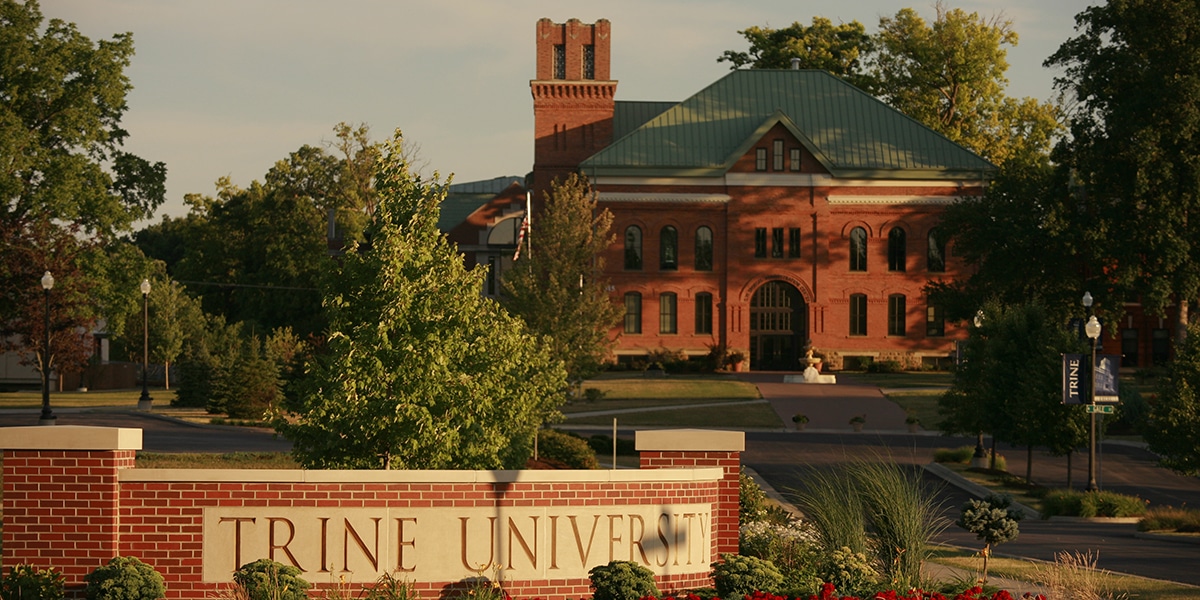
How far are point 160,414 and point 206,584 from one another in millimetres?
31887

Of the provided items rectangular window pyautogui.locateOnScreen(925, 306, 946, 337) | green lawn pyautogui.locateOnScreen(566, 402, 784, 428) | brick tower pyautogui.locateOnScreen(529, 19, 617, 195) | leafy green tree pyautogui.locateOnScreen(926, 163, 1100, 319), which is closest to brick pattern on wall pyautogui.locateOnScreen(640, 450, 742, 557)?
green lawn pyautogui.locateOnScreen(566, 402, 784, 428)

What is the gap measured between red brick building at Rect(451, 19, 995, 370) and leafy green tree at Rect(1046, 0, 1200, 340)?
15636mm

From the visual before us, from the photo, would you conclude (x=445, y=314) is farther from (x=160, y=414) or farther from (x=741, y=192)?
(x=741, y=192)

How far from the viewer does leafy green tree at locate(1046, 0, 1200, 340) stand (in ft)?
156

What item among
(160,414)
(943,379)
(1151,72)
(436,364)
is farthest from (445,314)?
(943,379)

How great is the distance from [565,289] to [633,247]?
2097 centimetres

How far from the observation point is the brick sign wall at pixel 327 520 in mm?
11773

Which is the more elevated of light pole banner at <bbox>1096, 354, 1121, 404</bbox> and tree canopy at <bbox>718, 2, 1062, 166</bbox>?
tree canopy at <bbox>718, 2, 1062, 166</bbox>

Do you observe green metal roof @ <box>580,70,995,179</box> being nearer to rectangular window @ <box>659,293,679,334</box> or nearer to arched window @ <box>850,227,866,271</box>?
arched window @ <box>850,227,866,271</box>

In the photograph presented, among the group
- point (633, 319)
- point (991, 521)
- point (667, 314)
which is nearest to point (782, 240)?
point (667, 314)

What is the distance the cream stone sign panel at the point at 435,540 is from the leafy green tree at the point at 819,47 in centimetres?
7147

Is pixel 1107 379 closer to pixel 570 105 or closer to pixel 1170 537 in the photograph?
pixel 1170 537

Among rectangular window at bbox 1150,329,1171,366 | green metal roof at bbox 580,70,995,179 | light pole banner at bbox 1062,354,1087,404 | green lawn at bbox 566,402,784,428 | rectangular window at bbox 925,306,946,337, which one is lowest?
green lawn at bbox 566,402,784,428

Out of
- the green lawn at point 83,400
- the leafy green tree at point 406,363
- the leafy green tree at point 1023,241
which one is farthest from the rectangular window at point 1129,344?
the leafy green tree at point 406,363
